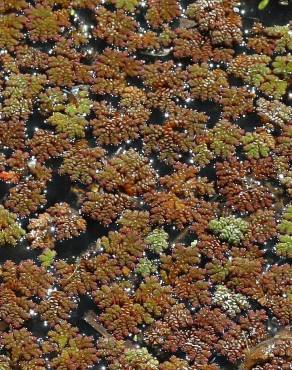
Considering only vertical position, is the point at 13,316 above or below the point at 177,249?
below

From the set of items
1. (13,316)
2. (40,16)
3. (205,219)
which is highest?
(40,16)

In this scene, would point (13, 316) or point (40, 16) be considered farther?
point (40, 16)

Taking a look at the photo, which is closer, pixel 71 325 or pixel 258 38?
pixel 71 325

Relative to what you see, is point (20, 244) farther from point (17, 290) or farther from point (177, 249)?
point (177, 249)

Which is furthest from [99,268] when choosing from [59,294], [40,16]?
[40,16]

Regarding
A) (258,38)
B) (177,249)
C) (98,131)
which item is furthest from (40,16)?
(177,249)

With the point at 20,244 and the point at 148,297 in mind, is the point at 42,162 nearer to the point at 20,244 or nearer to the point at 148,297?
the point at 20,244
